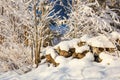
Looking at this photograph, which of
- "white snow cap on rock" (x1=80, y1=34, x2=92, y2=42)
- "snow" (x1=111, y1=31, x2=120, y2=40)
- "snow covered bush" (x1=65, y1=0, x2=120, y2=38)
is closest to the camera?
"snow" (x1=111, y1=31, x2=120, y2=40)

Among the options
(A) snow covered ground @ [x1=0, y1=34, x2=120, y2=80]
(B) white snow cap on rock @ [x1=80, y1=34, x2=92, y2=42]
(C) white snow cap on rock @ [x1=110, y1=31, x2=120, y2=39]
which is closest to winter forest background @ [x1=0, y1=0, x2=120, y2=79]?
(C) white snow cap on rock @ [x1=110, y1=31, x2=120, y2=39]

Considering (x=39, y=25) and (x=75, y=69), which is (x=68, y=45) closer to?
(x=75, y=69)

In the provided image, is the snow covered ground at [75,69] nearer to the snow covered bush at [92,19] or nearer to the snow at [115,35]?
the snow at [115,35]

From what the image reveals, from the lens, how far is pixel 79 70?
907cm

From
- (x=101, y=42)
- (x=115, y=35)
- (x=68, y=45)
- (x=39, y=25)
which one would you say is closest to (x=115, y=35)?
(x=115, y=35)

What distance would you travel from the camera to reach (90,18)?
10.3m

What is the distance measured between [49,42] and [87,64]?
10.4ft

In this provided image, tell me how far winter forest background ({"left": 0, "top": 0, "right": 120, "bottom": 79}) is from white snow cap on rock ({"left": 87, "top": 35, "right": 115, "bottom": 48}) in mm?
99

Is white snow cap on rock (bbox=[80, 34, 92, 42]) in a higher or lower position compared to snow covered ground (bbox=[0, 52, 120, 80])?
higher

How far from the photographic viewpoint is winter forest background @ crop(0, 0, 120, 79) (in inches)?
408

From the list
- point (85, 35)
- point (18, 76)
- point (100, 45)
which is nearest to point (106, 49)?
point (100, 45)

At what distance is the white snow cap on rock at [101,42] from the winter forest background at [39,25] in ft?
0.33

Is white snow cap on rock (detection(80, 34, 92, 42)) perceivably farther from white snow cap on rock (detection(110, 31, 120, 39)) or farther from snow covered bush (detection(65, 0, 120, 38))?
white snow cap on rock (detection(110, 31, 120, 39))

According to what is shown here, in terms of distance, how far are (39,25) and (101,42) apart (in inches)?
88.9
